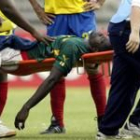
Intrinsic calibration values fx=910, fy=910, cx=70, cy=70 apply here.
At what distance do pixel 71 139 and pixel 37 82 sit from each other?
11.3 m

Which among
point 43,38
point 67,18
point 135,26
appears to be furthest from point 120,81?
point 67,18

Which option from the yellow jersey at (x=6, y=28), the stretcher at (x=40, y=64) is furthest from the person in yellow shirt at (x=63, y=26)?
the stretcher at (x=40, y=64)

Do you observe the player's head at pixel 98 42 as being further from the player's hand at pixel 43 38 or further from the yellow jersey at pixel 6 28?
the yellow jersey at pixel 6 28

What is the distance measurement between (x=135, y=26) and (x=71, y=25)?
2016 mm

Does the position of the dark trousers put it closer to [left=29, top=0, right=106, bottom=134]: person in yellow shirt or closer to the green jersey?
the green jersey

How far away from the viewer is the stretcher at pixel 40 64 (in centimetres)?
873

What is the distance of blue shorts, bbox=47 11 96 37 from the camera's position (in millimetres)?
9578

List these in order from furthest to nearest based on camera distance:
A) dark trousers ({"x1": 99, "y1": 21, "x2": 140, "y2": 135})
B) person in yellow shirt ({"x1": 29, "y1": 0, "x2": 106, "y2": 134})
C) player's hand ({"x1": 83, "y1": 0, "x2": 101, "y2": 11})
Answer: player's hand ({"x1": 83, "y1": 0, "x2": 101, "y2": 11}) < person in yellow shirt ({"x1": 29, "y1": 0, "x2": 106, "y2": 134}) < dark trousers ({"x1": 99, "y1": 21, "x2": 140, "y2": 135})

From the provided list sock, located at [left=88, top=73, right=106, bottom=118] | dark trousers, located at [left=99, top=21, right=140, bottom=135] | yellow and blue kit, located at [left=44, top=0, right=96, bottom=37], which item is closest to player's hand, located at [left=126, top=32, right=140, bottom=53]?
dark trousers, located at [left=99, top=21, right=140, bottom=135]

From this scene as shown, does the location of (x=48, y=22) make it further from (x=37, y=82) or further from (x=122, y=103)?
(x=37, y=82)

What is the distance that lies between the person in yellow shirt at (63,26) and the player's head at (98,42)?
640 mm

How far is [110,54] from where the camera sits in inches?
346

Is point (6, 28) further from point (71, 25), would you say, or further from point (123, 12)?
point (123, 12)

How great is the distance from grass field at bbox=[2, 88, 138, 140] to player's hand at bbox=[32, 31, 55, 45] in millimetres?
942
